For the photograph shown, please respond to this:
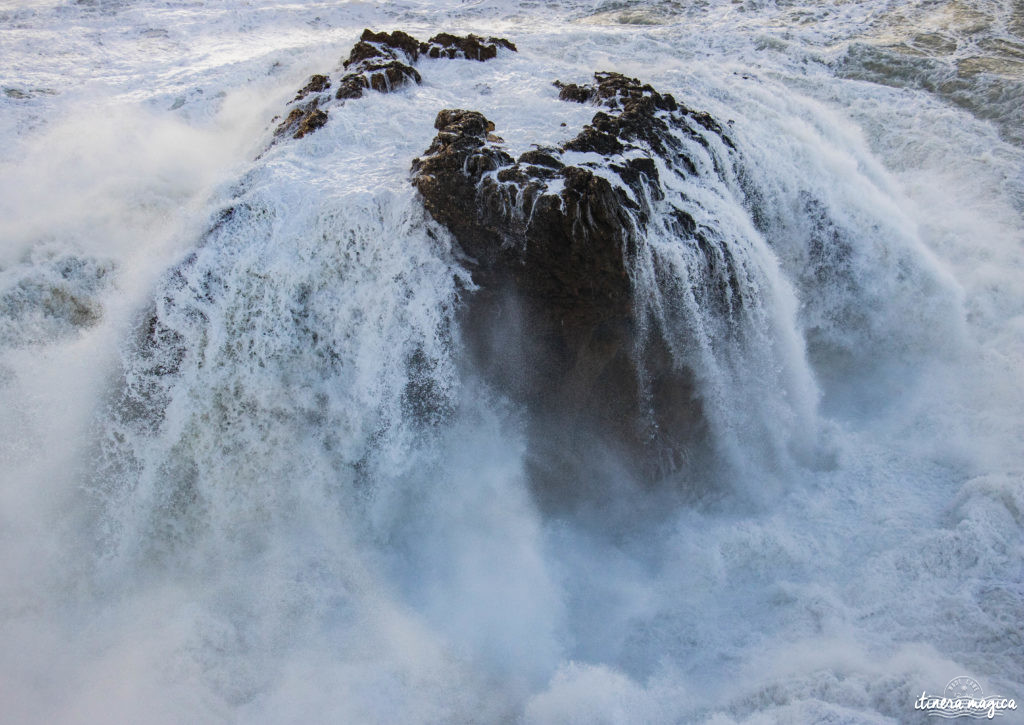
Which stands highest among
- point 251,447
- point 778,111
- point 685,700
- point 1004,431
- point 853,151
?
point 778,111

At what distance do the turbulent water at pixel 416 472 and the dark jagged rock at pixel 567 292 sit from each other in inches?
11.1

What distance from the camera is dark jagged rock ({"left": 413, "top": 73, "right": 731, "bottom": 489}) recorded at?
Answer: 6.48 metres

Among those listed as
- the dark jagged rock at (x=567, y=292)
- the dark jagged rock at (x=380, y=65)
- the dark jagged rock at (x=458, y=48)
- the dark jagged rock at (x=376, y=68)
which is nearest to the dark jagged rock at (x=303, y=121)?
the dark jagged rock at (x=376, y=68)

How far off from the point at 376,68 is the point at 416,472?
18.7 ft

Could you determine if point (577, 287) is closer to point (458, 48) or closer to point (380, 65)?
point (380, 65)

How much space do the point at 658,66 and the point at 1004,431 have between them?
26.1 feet

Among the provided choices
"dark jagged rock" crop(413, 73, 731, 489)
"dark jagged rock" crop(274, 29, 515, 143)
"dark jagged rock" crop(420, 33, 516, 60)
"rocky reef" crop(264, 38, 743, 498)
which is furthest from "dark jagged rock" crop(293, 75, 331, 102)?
"dark jagged rock" crop(413, 73, 731, 489)

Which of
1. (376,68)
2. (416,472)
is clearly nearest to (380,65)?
(376,68)

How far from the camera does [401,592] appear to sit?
6402 millimetres

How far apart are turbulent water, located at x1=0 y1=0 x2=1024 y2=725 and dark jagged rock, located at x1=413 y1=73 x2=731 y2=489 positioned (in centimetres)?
28

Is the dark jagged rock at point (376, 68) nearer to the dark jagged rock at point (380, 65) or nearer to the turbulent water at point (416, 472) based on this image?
the dark jagged rock at point (380, 65)

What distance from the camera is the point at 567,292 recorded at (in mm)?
6555

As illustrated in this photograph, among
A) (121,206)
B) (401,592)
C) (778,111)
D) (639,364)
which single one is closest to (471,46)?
(778,111)

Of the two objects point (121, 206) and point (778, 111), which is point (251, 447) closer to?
point (121, 206)
